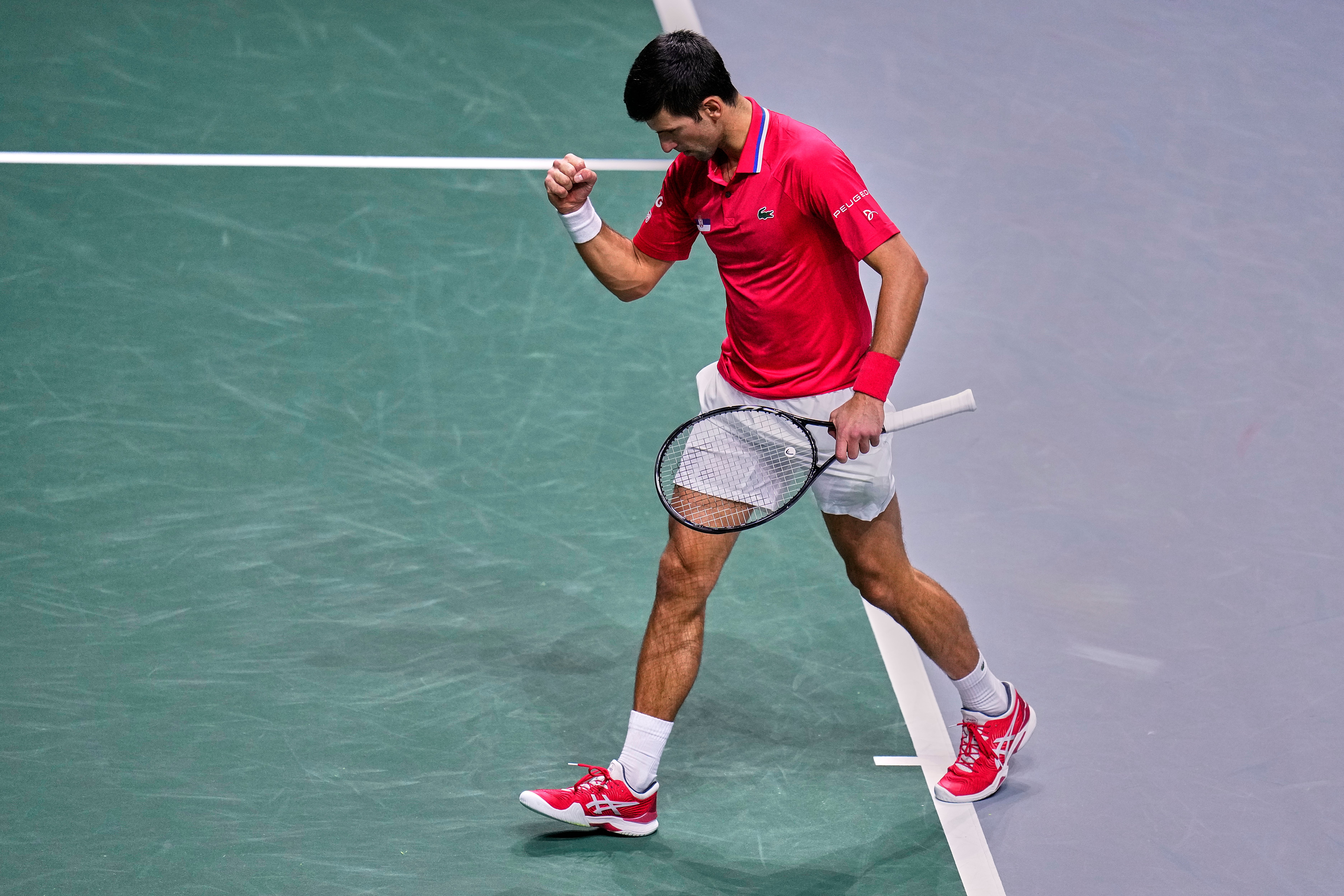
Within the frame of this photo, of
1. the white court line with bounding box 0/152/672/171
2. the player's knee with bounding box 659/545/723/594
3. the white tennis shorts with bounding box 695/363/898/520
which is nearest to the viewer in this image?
the white tennis shorts with bounding box 695/363/898/520

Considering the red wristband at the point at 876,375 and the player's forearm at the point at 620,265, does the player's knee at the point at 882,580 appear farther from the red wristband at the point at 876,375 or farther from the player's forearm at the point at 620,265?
the player's forearm at the point at 620,265

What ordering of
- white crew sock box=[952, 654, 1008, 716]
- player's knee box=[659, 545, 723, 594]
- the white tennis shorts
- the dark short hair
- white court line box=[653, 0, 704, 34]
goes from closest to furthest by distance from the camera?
the dark short hair, the white tennis shorts, player's knee box=[659, 545, 723, 594], white crew sock box=[952, 654, 1008, 716], white court line box=[653, 0, 704, 34]

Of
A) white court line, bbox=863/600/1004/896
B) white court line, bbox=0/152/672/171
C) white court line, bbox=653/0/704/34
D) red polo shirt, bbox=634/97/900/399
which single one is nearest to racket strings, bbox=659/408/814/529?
red polo shirt, bbox=634/97/900/399

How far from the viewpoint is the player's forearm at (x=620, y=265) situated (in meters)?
3.94

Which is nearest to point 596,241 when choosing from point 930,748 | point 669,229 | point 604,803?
point 669,229

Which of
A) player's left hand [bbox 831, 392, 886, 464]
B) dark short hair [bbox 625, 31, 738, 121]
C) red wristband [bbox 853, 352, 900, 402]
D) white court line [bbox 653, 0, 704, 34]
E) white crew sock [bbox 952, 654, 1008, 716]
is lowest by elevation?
white crew sock [bbox 952, 654, 1008, 716]

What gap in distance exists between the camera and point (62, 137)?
705 cm

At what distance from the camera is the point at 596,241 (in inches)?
154

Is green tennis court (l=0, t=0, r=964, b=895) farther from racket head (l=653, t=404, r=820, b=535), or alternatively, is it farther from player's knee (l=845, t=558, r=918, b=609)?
racket head (l=653, t=404, r=820, b=535)

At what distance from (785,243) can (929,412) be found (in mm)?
566

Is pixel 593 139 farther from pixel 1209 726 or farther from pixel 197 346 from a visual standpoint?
pixel 1209 726

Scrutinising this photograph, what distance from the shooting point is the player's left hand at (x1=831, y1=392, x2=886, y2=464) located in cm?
355

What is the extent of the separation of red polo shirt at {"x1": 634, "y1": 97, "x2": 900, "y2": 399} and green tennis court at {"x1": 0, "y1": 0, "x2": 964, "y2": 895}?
1.21m

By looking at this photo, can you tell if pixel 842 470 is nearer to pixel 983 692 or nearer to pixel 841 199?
pixel 841 199
